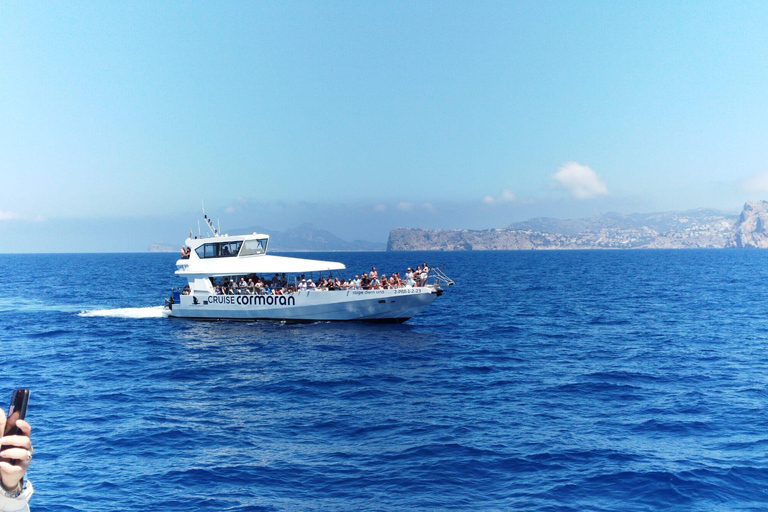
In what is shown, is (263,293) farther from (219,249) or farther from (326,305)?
(219,249)

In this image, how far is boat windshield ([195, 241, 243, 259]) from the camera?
43.4 m

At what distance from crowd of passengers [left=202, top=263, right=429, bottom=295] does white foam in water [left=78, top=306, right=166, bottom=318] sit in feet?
27.1

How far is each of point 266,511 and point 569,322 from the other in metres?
34.1

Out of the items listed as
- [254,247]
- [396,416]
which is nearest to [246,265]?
[254,247]

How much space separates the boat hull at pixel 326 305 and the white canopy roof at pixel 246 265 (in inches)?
67.2

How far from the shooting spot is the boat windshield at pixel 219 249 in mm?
43375

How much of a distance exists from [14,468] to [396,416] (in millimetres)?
16976

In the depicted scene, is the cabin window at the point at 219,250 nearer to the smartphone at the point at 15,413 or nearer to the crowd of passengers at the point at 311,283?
the crowd of passengers at the point at 311,283

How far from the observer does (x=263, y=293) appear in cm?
4109

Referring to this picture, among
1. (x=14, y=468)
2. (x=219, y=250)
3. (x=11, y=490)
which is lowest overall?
(x=11, y=490)

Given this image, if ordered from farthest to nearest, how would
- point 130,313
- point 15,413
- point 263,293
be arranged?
1. point 130,313
2. point 263,293
3. point 15,413

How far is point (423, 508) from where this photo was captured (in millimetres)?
13156

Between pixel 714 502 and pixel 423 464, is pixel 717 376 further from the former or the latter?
pixel 423 464

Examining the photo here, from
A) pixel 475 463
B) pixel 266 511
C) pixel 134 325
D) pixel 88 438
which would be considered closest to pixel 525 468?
pixel 475 463
